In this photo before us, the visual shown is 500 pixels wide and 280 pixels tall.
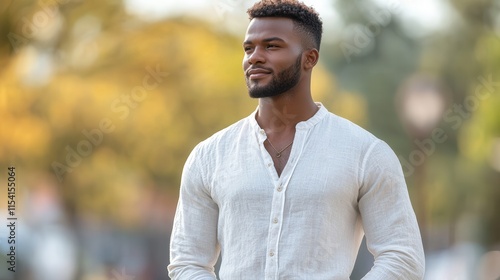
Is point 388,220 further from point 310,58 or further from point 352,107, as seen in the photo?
point 352,107

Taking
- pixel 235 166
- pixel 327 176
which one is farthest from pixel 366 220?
pixel 235 166

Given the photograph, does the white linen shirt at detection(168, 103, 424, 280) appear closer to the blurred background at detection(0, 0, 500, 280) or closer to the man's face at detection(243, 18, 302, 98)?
the man's face at detection(243, 18, 302, 98)

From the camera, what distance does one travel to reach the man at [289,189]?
3.75 m

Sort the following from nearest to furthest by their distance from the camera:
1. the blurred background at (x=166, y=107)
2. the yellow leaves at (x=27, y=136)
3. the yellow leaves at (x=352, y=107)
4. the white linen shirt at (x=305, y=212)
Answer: the white linen shirt at (x=305, y=212) < the yellow leaves at (x=27, y=136) < the blurred background at (x=166, y=107) < the yellow leaves at (x=352, y=107)

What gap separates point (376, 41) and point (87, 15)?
4.93 metres

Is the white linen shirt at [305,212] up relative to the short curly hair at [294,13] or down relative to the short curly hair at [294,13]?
down

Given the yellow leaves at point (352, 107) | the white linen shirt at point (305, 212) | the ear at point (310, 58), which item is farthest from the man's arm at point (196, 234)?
the yellow leaves at point (352, 107)

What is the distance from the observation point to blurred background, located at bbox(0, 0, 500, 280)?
13.8m

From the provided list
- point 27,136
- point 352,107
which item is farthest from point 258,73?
point 352,107

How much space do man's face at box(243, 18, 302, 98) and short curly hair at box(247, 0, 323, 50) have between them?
23mm

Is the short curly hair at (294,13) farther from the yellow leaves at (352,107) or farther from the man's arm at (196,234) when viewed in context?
the yellow leaves at (352,107)

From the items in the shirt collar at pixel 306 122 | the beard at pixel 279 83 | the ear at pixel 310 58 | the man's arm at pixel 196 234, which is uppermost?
the ear at pixel 310 58

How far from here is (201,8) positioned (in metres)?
15.2

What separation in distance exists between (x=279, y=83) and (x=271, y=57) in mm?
94
